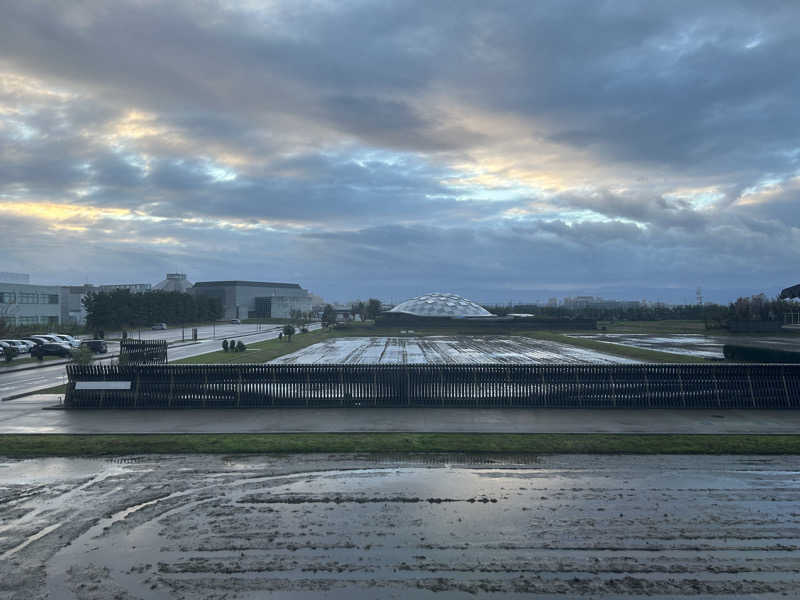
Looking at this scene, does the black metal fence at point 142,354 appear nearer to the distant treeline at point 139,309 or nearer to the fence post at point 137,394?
the fence post at point 137,394

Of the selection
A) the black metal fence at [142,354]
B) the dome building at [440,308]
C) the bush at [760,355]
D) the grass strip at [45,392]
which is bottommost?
the bush at [760,355]

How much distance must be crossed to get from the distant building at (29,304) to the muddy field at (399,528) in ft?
238

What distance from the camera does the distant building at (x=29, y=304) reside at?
238 ft

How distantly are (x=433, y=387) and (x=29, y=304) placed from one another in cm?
7977

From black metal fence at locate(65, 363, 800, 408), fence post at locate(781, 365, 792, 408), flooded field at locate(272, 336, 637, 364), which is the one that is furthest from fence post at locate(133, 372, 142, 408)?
fence post at locate(781, 365, 792, 408)

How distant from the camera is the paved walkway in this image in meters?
16.7

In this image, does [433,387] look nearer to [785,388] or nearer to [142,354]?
[785,388]

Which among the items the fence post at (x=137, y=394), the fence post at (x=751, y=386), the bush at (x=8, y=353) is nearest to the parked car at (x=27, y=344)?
the bush at (x=8, y=353)

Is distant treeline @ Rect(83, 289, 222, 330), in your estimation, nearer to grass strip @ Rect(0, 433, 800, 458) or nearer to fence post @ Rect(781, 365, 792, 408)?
grass strip @ Rect(0, 433, 800, 458)

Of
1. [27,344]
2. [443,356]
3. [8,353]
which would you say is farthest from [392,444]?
[27,344]

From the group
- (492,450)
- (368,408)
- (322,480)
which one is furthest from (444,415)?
(322,480)

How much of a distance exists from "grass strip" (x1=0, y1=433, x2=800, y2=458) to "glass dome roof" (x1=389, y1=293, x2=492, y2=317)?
9289cm

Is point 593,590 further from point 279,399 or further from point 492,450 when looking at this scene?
point 279,399

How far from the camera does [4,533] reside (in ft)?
29.3
